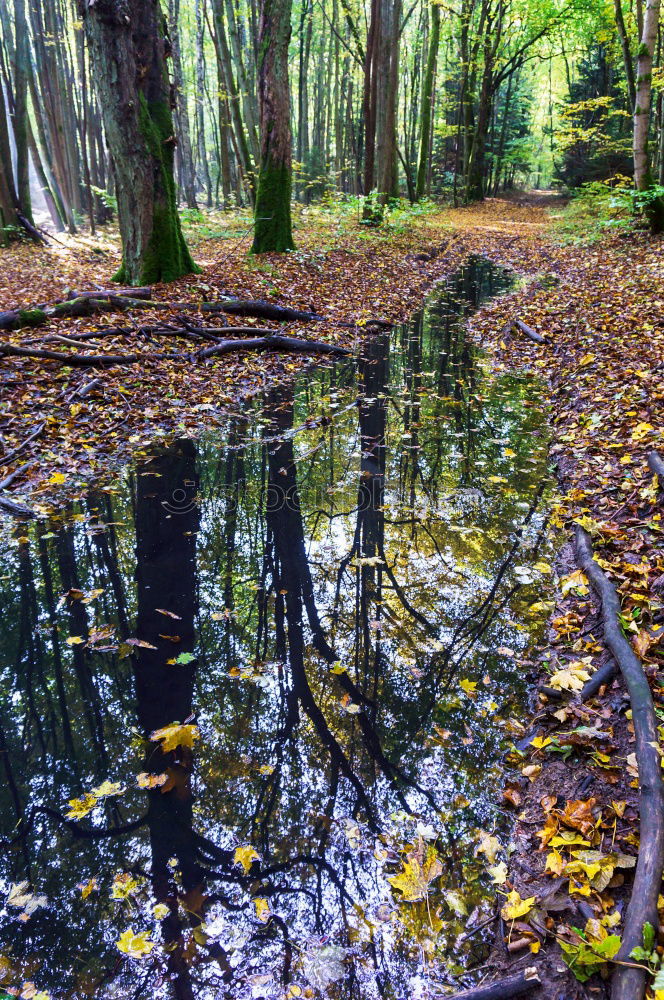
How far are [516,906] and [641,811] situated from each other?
1.77ft

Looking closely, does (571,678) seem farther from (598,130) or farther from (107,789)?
(598,130)

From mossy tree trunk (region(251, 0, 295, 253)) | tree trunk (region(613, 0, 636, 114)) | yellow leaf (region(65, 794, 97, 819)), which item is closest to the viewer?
yellow leaf (region(65, 794, 97, 819))

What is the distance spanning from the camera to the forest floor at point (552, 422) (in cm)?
198

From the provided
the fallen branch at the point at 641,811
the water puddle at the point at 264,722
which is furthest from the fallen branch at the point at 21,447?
the fallen branch at the point at 641,811

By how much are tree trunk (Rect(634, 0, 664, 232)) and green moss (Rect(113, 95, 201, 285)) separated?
32.2 feet

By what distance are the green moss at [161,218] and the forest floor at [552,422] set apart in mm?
435

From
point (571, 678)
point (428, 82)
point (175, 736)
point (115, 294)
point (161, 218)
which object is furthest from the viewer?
point (428, 82)

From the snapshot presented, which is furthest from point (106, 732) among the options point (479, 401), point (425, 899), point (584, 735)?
point (479, 401)

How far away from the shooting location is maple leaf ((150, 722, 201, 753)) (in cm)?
265

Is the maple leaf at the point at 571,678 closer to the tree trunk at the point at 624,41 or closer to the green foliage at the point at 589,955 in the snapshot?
the green foliage at the point at 589,955

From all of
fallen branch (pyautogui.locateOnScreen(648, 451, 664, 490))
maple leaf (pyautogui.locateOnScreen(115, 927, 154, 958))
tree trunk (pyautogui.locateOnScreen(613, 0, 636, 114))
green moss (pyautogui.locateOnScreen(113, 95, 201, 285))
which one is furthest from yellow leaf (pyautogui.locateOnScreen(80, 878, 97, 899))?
tree trunk (pyautogui.locateOnScreen(613, 0, 636, 114))

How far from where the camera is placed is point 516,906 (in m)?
1.92

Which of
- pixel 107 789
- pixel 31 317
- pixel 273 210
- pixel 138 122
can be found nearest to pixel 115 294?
pixel 31 317

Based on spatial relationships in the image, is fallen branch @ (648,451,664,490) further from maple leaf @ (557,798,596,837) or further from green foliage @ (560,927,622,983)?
green foliage @ (560,927,622,983)
